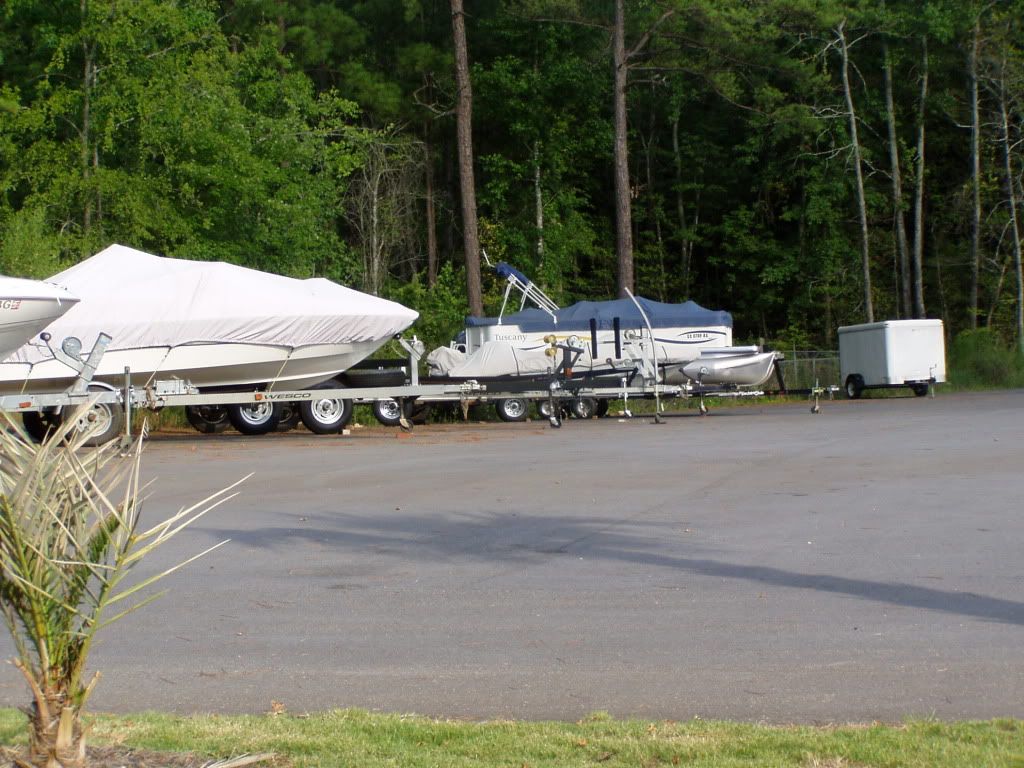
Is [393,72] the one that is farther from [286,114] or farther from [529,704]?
[529,704]

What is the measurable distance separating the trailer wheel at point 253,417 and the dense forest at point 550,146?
962 cm

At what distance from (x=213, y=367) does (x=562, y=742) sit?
59.9ft

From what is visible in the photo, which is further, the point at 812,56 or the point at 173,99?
the point at 812,56

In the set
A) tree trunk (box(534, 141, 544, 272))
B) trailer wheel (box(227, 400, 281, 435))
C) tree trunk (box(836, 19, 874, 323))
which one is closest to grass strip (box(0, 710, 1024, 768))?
trailer wheel (box(227, 400, 281, 435))

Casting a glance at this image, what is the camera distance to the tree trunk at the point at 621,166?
132 ft

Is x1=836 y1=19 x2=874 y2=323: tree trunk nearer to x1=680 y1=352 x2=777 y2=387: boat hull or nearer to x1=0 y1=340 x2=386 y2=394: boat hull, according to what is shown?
x1=680 y1=352 x2=777 y2=387: boat hull

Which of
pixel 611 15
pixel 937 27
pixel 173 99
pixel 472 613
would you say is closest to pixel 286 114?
pixel 173 99

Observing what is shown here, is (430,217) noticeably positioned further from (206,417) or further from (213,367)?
(213,367)

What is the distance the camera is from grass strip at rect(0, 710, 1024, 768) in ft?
14.9

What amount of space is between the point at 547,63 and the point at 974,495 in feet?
134

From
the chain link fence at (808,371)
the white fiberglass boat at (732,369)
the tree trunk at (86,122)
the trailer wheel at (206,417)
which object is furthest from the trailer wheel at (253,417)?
the chain link fence at (808,371)

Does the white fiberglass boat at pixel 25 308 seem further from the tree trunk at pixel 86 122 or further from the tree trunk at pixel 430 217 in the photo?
the tree trunk at pixel 430 217

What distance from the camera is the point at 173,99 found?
1298 inches

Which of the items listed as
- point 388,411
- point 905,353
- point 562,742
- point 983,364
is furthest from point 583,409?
point 562,742
